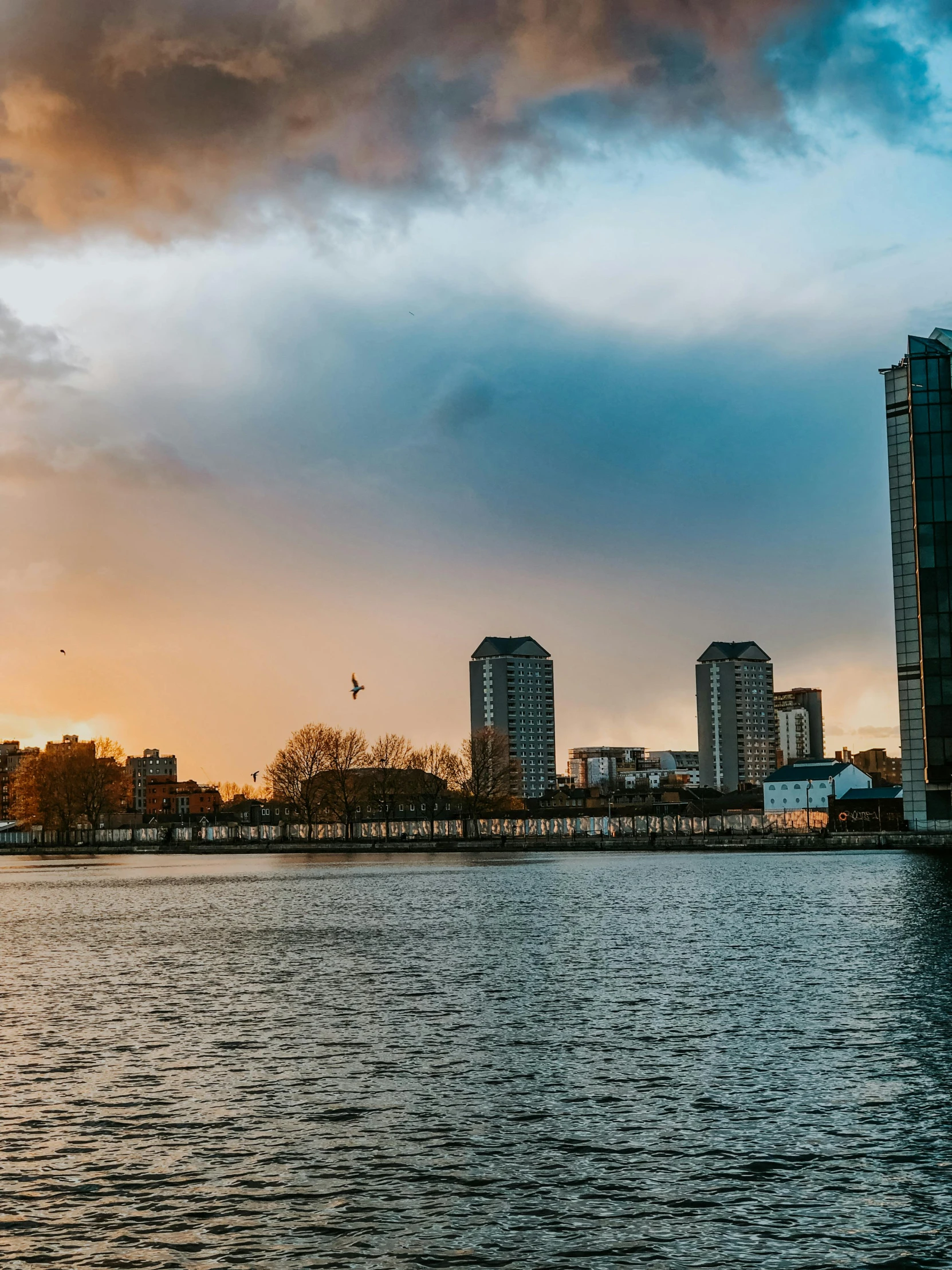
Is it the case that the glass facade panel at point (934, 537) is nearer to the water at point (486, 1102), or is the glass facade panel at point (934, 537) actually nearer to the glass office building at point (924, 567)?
the glass office building at point (924, 567)

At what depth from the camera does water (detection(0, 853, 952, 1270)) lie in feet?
61.2

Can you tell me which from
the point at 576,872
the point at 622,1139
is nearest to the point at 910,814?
the point at 576,872

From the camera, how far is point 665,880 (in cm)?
11038

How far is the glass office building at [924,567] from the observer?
461ft

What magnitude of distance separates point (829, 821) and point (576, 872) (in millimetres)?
69529

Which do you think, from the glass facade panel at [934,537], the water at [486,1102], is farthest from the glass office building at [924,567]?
the water at [486,1102]

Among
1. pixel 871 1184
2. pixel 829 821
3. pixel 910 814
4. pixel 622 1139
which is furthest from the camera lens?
pixel 829 821

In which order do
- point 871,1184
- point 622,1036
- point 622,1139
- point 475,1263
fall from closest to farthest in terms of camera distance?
point 475,1263, point 871,1184, point 622,1139, point 622,1036

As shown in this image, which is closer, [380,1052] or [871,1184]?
[871,1184]

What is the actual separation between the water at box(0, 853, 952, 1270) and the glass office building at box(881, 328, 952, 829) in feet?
277

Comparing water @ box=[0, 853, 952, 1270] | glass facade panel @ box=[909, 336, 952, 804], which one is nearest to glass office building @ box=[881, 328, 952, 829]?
glass facade panel @ box=[909, 336, 952, 804]

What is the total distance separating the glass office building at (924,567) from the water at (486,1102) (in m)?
84.6

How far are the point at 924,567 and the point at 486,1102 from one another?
408 feet

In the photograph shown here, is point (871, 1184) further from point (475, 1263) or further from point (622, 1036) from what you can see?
point (622, 1036)
